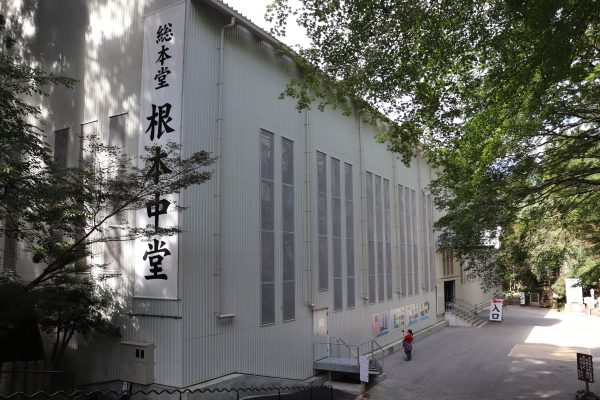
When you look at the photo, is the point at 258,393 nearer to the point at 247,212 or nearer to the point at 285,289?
the point at 285,289

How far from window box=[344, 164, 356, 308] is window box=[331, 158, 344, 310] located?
2.72 ft

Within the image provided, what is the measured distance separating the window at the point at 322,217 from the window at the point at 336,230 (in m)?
0.72

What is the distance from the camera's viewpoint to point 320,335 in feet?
64.7

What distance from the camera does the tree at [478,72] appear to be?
921 cm

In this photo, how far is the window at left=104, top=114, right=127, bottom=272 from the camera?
14.9 meters

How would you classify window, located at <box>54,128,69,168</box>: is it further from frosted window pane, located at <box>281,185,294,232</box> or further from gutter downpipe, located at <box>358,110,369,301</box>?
gutter downpipe, located at <box>358,110,369,301</box>

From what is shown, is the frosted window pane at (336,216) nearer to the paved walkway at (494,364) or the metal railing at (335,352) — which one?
the metal railing at (335,352)

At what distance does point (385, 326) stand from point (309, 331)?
862 cm

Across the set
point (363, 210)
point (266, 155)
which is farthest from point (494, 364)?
point (266, 155)

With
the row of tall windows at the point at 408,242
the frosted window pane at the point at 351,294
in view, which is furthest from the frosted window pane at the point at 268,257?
the row of tall windows at the point at 408,242

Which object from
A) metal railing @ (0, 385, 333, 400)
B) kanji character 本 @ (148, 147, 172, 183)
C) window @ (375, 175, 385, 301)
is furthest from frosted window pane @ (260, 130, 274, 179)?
window @ (375, 175, 385, 301)

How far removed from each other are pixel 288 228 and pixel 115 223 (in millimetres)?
6476

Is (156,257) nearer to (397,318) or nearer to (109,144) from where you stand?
(109,144)

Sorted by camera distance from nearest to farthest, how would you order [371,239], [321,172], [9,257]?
[9,257] → [321,172] → [371,239]
